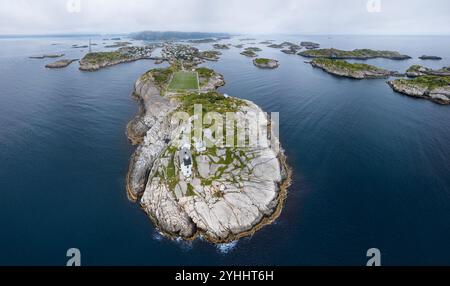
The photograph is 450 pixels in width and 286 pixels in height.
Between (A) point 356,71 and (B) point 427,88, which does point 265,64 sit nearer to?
(A) point 356,71

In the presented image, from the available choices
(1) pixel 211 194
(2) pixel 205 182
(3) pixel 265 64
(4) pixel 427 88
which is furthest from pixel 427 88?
(1) pixel 211 194

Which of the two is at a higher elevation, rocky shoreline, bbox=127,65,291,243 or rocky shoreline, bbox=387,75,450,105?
rocky shoreline, bbox=387,75,450,105

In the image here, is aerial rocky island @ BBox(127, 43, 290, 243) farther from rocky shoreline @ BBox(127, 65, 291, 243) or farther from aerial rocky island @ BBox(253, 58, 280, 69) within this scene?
aerial rocky island @ BBox(253, 58, 280, 69)

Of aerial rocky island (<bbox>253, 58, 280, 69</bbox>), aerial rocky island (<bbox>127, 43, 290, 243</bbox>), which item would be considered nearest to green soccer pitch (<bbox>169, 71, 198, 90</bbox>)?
aerial rocky island (<bbox>127, 43, 290, 243</bbox>)

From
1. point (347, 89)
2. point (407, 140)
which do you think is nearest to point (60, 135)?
point (407, 140)

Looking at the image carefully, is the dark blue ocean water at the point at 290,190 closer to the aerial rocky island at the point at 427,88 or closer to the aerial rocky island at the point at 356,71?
the aerial rocky island at the point at 427,88
